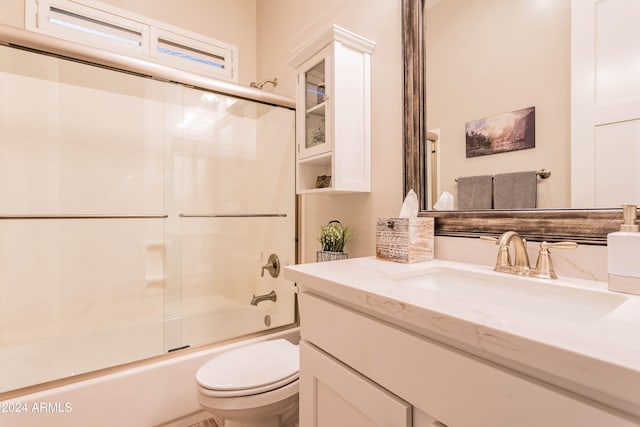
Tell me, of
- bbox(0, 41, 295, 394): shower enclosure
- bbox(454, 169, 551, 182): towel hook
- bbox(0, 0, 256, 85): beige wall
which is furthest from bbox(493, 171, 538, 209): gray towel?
bbox(0, 0, 256, 85): beige wall

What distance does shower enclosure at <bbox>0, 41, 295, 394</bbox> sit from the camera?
1.75 m

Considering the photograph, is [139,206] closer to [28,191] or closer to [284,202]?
[28,191]

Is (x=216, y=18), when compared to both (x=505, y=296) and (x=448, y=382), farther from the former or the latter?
(x=448, y=382)

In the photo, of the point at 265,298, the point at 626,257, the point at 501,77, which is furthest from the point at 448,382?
the point at 265,298

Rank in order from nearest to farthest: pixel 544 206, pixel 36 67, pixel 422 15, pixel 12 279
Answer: pixel 544 206 < pixel 422 15 < pixel 36 67 < pixel 12 279

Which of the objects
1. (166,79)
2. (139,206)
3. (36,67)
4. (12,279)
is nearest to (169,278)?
(139,206)

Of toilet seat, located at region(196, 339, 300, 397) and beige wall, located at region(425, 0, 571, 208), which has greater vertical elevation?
beige wall, located at region(425, 0, 571, 208)

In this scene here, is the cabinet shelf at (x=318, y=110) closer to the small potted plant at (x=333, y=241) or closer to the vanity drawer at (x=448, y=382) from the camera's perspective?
the small potted plant at (x=333, y=241)

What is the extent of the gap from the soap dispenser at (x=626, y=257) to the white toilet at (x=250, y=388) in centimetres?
102

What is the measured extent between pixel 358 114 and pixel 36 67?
5.64 ft

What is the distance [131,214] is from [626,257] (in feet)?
7.67

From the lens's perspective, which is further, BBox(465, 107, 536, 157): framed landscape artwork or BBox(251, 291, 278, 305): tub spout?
BBox(251, 291, 278, 305): tub spout

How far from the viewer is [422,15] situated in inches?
45.8

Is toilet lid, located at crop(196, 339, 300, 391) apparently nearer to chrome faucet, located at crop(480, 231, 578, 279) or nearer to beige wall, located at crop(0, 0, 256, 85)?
chrome faucet, located at crop(480, 231, 578, 279)
